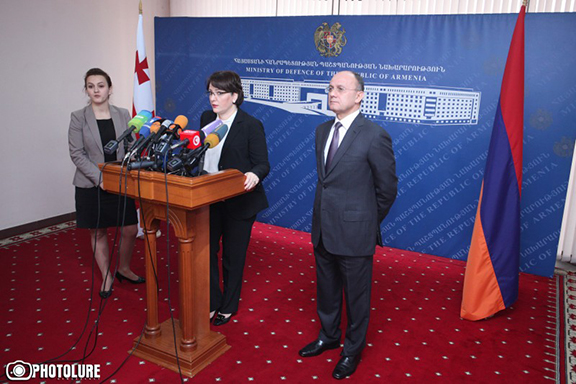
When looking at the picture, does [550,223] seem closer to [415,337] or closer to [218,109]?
[415,337]

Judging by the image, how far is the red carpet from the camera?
115 inches

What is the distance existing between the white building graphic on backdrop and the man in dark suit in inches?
89.9

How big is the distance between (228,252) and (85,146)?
4.28ft

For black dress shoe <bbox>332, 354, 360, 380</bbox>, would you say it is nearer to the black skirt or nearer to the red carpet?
the red carpet

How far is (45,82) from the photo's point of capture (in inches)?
211

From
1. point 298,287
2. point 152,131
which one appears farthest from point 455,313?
point 152,131

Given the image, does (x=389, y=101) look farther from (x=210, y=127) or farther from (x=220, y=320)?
(x=220, y=320)

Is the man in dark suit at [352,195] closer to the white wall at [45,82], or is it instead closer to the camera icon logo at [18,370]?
the camera icon logo at [18,370]

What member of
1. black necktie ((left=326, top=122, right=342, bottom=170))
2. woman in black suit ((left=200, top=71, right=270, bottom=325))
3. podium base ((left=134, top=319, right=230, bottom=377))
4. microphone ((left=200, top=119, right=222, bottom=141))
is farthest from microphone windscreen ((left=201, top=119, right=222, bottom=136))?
podium base ((left=134, top=319, right=230, bottom=377))

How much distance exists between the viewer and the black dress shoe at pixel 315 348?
9.98 ft

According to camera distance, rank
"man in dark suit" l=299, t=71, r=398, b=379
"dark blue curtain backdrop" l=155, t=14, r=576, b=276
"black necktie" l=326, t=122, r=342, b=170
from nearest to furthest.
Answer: "man in dark suit" l=299, t=71, r=398, b=379, "black necktie" l=326, t=122, r=342, b=170, "dark blue curtain backdrop" l=155, t=14, r=576, b=276

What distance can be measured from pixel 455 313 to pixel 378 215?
144 centimetres

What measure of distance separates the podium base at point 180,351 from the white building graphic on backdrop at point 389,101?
9.51ft

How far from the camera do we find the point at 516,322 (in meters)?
3.67
